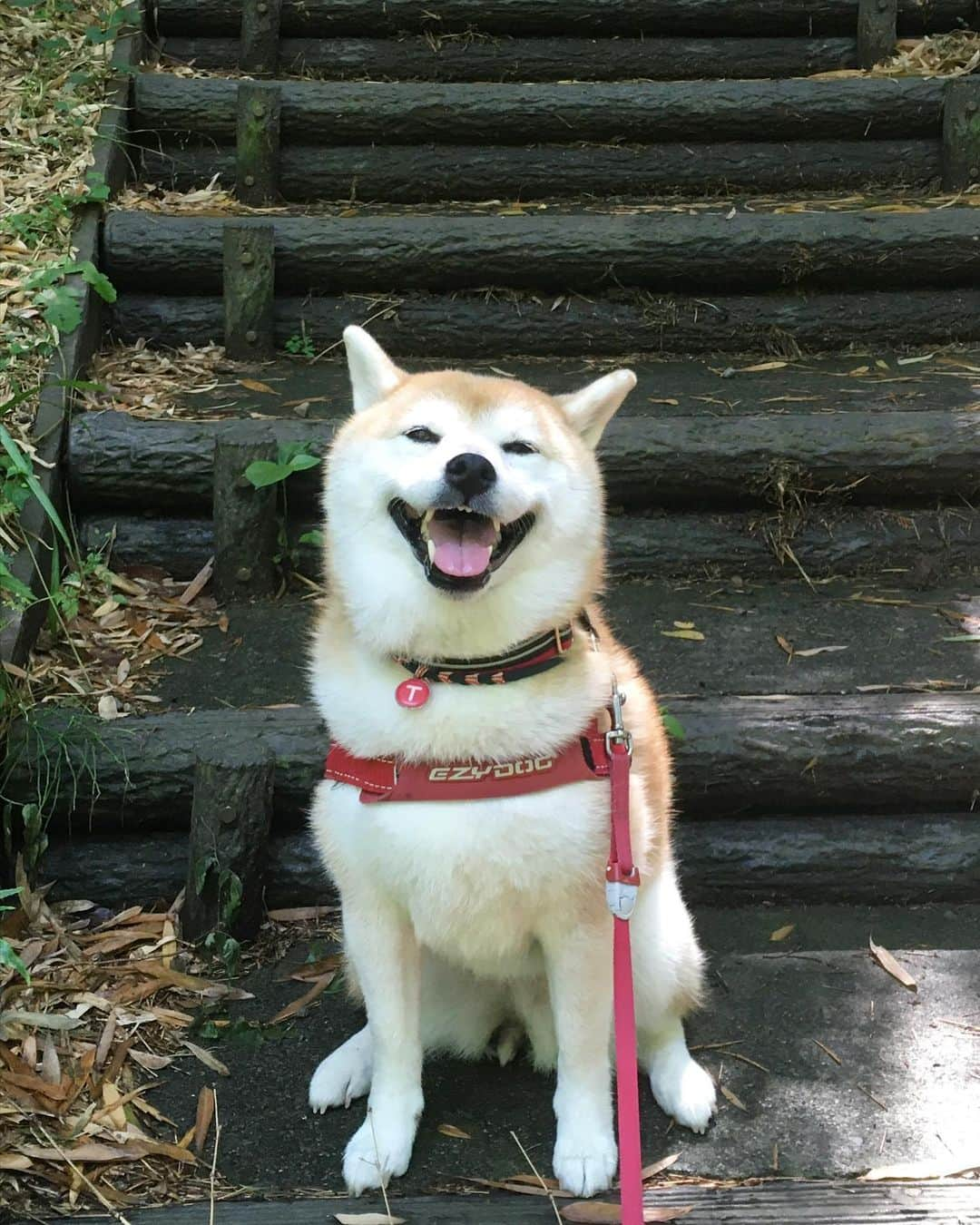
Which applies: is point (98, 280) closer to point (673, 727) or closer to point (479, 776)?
point (673, 727)

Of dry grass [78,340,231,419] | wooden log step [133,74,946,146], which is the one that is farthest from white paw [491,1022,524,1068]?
wooden log step [133,74,946,146]

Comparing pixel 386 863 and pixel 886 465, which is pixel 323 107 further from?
pixel 386 863

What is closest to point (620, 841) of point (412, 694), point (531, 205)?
point (412, 694)

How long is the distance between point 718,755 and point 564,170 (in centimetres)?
278

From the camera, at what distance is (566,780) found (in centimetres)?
206

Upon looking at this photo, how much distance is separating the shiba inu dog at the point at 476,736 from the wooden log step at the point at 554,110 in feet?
9.14

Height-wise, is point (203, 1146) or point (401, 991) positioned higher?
point (401, 991)

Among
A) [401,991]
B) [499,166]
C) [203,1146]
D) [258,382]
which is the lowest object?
[203,1146]

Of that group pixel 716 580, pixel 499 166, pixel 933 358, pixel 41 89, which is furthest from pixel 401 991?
pixel 41 89

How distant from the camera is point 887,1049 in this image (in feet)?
7.91

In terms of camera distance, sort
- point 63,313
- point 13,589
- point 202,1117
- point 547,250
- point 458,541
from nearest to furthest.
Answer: point 458,541, point 202,1117, point 13,589, point 63,313, point 547,250

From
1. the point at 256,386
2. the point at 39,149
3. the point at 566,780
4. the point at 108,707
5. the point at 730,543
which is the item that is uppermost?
the point at 39,149

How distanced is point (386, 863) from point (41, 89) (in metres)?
3.83

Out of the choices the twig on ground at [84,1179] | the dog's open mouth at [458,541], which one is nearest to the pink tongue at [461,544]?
the dog's open mouth at [458,541]
